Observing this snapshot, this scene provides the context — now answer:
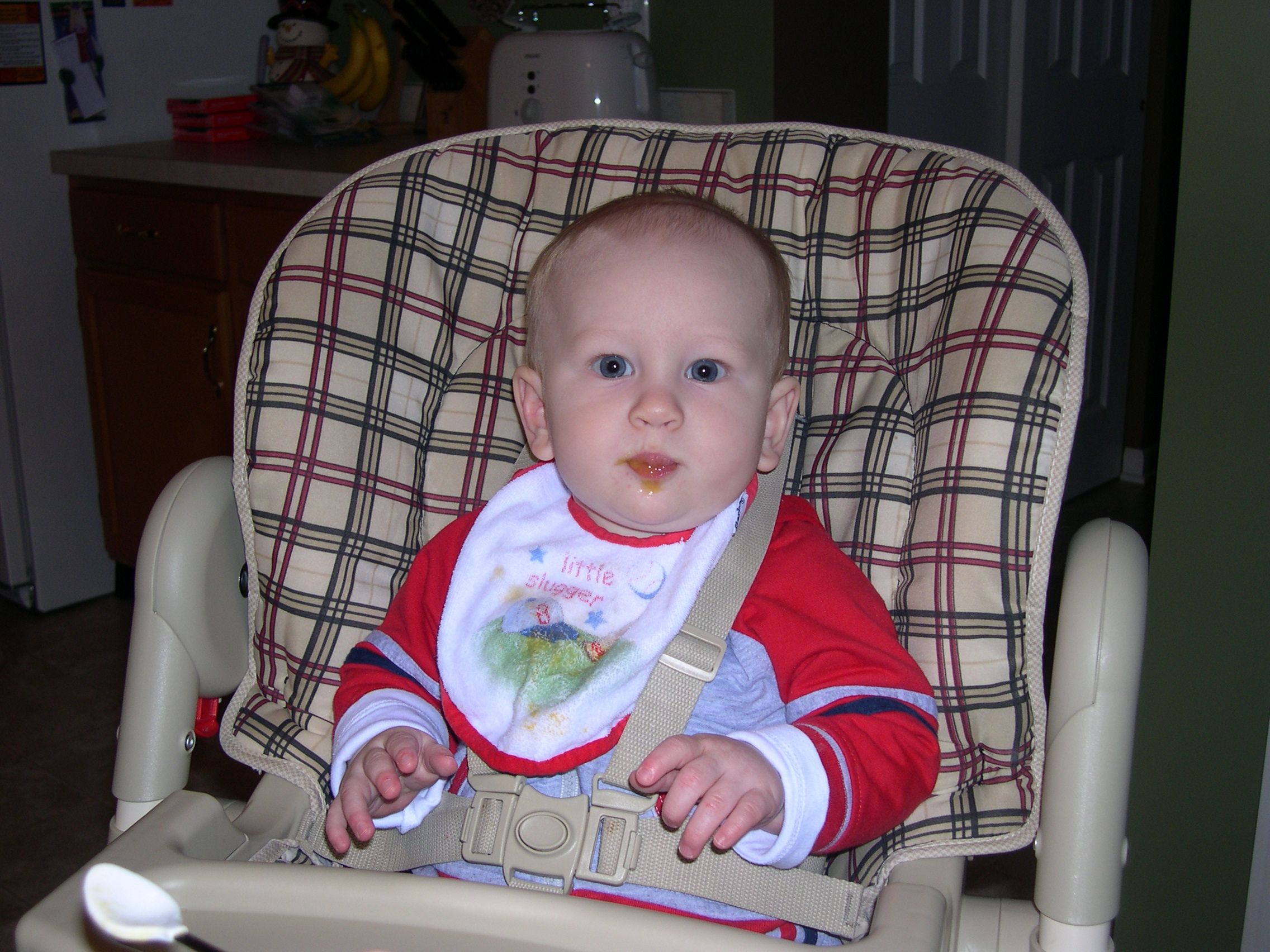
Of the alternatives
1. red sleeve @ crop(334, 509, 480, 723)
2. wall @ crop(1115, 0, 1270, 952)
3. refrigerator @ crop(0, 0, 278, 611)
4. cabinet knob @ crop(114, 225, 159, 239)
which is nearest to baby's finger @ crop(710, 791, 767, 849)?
red sleeve @ crop(334, 509, 480, 723)

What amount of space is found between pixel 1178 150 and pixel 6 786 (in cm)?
308

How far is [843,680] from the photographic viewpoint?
0.77 m

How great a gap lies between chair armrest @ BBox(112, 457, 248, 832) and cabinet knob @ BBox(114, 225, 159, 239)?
150 centimetres

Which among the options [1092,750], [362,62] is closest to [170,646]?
[1092,750]

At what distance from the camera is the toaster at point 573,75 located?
1.94m

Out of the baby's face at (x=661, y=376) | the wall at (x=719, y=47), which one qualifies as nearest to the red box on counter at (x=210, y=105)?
the wall at (x=719, y=47)

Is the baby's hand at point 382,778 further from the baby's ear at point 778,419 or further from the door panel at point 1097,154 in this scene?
the door panel at point 1097,154

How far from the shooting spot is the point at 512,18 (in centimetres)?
228

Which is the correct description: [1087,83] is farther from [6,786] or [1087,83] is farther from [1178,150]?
[6,786]

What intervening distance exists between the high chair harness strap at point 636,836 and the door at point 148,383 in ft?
4.95

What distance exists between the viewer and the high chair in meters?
0.68

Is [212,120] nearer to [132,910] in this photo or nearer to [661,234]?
[661,234]

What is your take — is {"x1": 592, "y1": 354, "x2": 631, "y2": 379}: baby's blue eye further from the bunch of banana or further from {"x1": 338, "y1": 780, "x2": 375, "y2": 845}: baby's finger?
the bunch of banana

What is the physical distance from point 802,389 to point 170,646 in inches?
20.6
